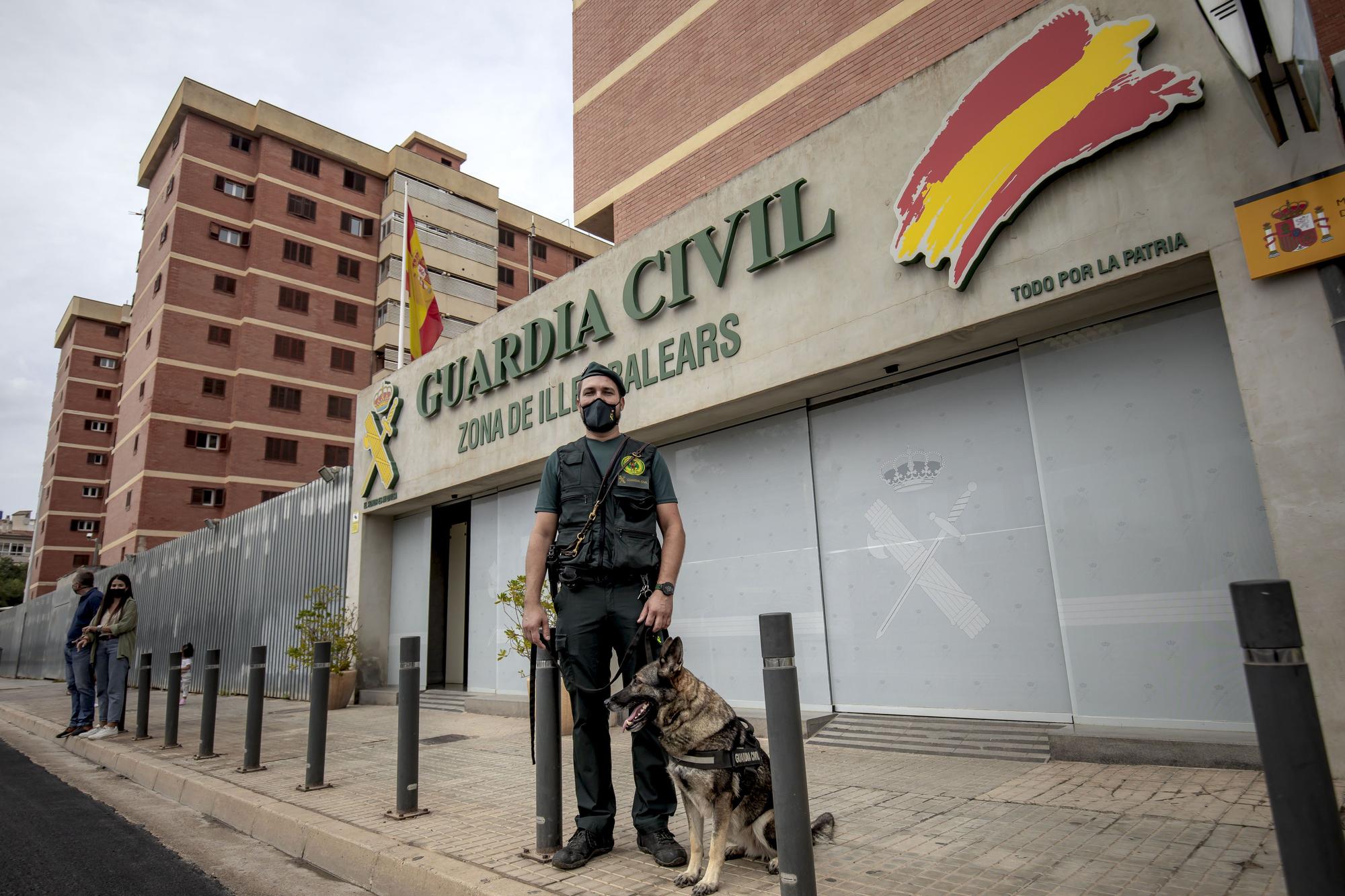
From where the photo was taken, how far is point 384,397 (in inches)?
550

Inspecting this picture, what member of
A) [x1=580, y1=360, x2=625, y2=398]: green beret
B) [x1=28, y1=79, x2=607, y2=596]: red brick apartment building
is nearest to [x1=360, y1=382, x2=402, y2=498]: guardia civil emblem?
[x1=580, y1=360, x2=625, y2=398]: green beret

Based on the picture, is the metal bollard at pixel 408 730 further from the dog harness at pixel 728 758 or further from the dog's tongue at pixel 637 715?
the dog harness at pixel 728 758

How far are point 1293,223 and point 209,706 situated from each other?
30.5ft

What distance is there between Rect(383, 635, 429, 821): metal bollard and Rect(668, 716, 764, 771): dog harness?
6.87 ft

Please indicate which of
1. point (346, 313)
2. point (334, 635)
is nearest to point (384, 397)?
point (334, 635)

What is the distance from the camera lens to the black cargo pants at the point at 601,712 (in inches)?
139

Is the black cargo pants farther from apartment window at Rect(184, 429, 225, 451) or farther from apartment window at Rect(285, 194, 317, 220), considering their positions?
apartment window at Rect(285, 194, 317, 220)

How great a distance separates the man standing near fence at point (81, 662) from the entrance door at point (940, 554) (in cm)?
896

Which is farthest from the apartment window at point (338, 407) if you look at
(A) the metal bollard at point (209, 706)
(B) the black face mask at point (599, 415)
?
(B) the black face mask at point (599, 415)

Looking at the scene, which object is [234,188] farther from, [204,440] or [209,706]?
[209,706]

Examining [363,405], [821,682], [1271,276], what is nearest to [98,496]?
[363,405]

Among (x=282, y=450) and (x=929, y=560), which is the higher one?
(x=282, y=450)

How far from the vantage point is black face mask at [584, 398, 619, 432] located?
3.93 m

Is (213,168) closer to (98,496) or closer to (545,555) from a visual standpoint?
(98,496)
